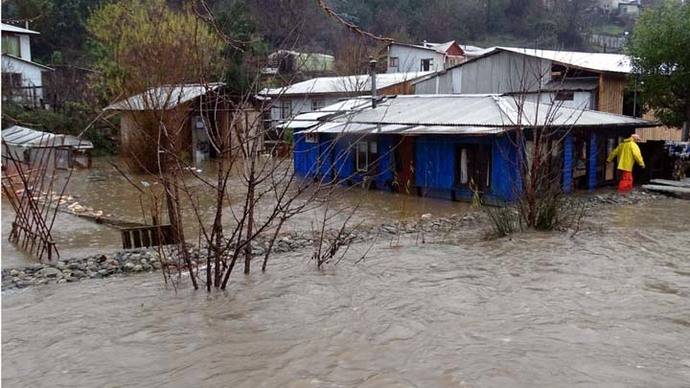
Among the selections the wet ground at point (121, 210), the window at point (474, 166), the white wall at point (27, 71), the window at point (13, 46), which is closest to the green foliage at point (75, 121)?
the white wall at point (27, 71)

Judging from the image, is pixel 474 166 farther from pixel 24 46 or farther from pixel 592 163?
pixel 24 46

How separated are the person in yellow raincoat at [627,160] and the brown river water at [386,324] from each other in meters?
6.96

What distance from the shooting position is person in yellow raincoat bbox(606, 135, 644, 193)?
1590 cm

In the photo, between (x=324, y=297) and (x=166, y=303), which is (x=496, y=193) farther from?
(x=166, y=303)

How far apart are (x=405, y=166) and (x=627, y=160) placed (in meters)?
5.57

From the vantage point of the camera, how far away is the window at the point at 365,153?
1789 cm

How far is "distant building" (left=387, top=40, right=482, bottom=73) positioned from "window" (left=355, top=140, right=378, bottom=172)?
19400mm

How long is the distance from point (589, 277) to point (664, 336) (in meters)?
2.23

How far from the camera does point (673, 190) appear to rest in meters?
15.3

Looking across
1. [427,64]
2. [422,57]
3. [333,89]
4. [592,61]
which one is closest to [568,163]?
[592,61]

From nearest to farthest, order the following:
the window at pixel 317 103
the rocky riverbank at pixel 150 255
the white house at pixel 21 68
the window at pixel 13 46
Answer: the rocky riverbank at pixel 150 255
the white house at pixel 21 68
the window at pixel 317 103
the window at pixel 13 46

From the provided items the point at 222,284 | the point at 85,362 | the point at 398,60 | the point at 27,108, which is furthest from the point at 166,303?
the point at 398,60

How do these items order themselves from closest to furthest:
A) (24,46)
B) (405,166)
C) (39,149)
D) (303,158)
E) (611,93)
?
(405,166) < (39,149) < (611,93) < (303,158) < (24,46)

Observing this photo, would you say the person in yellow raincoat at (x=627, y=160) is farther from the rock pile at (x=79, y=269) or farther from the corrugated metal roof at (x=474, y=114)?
the rock pile at (x=79, y=269)
